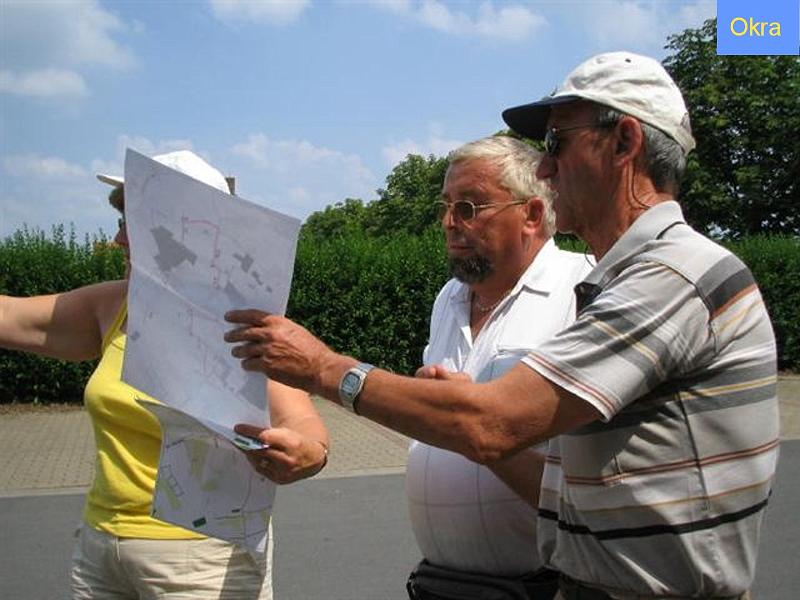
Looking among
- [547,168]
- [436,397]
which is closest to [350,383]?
[436,397]

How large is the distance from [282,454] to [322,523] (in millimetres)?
4887

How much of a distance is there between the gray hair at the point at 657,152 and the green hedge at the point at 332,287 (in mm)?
11144

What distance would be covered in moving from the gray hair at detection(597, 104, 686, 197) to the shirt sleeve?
303mm

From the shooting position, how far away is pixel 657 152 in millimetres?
1841

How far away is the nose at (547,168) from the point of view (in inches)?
76.3

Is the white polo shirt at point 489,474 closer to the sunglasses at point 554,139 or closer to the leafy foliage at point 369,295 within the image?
the sunglasses at point 554,139

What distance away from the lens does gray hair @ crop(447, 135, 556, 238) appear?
2750 millimetres

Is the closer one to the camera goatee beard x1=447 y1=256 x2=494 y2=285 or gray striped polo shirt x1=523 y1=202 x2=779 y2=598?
gray striped polo shirt x1=523 y1=202 x2=779 y2=598

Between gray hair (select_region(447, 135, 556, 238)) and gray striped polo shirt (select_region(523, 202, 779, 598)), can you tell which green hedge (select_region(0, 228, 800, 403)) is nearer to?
gray hair (select_region(447, 135, 556, 238))

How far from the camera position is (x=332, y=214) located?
259 ft

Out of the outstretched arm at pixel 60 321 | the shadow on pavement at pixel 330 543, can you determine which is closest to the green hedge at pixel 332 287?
the shadow on pavement at pixel 330 543

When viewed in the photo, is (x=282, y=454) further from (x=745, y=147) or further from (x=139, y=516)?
(x=745, y=147)

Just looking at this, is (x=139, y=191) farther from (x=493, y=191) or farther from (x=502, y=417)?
(x=493, y=191)

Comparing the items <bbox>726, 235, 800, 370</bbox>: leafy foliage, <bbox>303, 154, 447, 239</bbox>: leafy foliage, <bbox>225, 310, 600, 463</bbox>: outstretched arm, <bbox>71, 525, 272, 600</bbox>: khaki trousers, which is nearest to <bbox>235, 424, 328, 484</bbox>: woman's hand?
<bbox>225, 310, 600, 463</bbox>: outstretched arm
